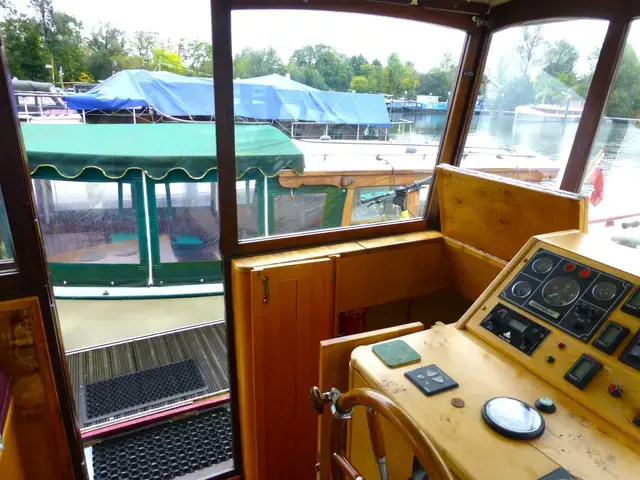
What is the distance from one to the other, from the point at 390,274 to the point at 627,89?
4.14ft

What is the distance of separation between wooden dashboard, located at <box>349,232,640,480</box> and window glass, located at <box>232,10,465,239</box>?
99 centimetres

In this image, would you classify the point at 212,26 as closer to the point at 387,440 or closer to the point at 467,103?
the point at 467,103

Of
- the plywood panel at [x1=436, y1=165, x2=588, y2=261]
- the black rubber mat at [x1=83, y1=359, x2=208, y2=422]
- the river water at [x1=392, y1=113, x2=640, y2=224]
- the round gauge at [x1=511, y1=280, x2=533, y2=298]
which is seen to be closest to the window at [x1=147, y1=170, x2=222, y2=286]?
the black rubber mat at [x1=83, y1=359, x2=208, y2=422]

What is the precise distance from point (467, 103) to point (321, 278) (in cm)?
123

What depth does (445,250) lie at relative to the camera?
2336mm

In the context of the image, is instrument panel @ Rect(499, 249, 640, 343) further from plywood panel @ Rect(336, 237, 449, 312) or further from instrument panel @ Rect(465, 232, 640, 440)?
plywood panel @ Rect(336, 237, 449, 312)

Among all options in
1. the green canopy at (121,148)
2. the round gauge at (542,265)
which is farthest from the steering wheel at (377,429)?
the green canopy at (121,148)

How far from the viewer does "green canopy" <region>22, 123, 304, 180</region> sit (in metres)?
2.71

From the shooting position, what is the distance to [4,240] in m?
1.50

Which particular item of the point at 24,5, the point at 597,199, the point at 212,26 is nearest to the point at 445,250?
the point at 597,199

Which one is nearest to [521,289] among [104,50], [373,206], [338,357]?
[338,357]

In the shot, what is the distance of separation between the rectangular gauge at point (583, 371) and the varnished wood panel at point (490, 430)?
5 cm

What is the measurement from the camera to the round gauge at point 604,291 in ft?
3.97

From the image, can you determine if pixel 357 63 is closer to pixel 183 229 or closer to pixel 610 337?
pixel 610 337
